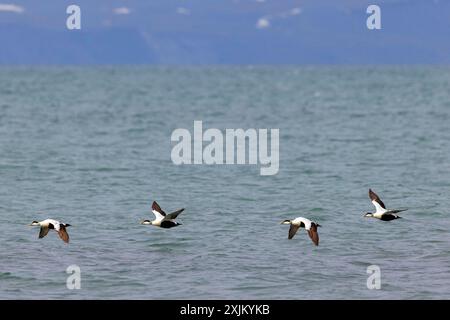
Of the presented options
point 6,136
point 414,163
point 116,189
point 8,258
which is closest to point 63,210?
point 116,189

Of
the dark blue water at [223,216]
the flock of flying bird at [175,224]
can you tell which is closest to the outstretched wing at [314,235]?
the flock of flying bird at [175,224]

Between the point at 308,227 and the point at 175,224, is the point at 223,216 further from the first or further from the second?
the point at 308,227

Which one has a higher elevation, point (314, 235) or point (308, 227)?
point (308, 227)

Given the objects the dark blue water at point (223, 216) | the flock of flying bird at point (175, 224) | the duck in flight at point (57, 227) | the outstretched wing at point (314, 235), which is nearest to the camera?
the dark blue water at point (223, 216)

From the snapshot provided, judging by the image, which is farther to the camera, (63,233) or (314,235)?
(314,235)

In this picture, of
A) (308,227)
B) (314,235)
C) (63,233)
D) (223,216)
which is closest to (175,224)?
(63,233)

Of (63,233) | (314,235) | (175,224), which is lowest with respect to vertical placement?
(314,235)

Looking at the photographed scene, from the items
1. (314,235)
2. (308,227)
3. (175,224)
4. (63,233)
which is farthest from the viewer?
(175,224)

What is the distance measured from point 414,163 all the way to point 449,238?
21070mm

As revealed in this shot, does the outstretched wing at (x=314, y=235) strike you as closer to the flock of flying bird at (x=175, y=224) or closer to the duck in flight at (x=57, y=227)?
the flock of flying bird at (x=175, y=224)

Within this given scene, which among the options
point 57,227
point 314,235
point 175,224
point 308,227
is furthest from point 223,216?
point 57,227

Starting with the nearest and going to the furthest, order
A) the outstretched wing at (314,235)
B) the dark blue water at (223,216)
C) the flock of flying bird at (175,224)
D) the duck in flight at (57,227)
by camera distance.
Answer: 1. the dark blue water at (223,216)
2. the duck in flight at (57,227)
3. the flock of flying bird at (175,224)
4. the outstretched wing at (314,235)

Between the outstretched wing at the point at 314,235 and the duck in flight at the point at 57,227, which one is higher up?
the duck in flight at the point at 57,227

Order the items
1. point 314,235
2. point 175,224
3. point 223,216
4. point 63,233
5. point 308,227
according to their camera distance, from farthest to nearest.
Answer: point 223,216 < point 175,224 < point 308,227 < point 314,235 < point 63,233
